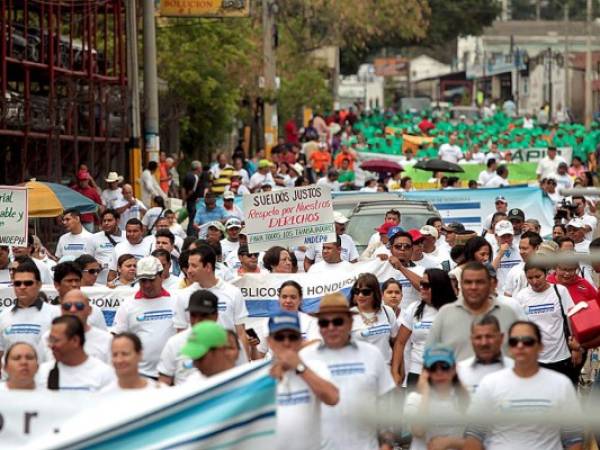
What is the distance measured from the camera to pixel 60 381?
9719 mm

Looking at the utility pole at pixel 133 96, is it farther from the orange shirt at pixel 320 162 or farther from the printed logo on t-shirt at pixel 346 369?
the printed logo on t-shirt at pixel 346 369

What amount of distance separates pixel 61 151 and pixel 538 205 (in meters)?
9.01

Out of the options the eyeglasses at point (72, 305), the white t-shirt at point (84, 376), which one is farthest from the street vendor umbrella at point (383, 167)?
the white t-shirt at point (84, 376)

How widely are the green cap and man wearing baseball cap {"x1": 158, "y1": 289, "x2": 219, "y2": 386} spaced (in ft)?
5.40

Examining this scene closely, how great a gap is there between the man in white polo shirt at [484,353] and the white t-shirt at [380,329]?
2729mm

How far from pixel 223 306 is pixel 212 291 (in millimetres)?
154

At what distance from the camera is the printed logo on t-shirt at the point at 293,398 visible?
8930 millimetres

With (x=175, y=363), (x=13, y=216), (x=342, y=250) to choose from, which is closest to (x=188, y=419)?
(x=175, y=363)

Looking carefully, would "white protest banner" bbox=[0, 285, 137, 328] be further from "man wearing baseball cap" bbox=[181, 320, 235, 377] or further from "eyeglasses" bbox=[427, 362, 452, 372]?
"eyeglasses" bbox=[427, 362, 452, 372]

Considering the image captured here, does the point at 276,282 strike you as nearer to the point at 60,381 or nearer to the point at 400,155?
the point at 60,381

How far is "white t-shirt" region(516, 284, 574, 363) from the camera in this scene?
13.2 m

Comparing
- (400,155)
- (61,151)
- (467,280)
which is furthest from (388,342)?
(400,155)

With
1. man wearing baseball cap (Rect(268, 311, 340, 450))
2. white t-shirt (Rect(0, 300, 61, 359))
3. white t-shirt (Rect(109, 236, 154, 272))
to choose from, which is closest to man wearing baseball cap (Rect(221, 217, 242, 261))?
white t-shirt (Rect(109, 236, 154, 272))

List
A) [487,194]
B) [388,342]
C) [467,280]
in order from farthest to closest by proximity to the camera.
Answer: [487,194] < [388,342] < [467,280]
